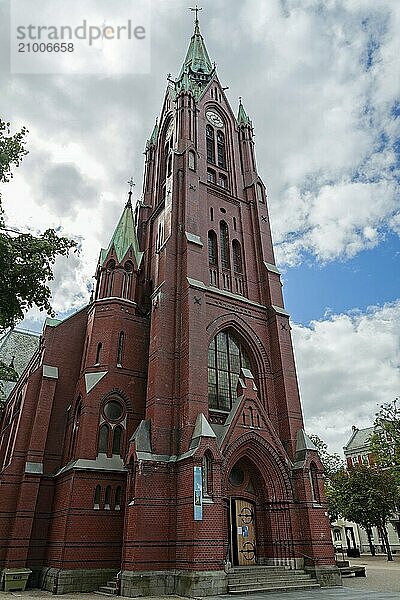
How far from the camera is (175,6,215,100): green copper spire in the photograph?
36.6 metres

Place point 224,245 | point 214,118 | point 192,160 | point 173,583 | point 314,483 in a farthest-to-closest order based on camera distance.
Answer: point 214,118, point 192,160, point 224,245, point 314,483, point 173,583

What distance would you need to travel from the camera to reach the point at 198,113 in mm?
33094

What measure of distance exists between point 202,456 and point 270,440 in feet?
14.8

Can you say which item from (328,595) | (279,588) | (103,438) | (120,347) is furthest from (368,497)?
(120,347)

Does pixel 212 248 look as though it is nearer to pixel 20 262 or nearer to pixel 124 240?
pixel 124 240

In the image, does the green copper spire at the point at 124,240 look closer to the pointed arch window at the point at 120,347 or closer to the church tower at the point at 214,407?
the church tower at the point at 214,407

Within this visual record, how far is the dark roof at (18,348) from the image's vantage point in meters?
37.2

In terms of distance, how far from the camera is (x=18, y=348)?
129 feet

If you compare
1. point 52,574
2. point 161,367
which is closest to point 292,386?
point 161,367

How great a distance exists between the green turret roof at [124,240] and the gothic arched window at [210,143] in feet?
23.3

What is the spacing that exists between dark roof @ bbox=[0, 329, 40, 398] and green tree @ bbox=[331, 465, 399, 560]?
93.7 feet

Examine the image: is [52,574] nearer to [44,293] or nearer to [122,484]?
[122,484]

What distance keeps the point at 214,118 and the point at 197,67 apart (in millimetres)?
10867

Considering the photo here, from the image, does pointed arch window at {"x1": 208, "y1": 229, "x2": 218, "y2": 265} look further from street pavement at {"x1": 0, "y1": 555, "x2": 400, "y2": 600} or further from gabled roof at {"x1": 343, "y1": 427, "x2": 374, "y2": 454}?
gabled roof at {"x1": 343, "y1": 427, "x2": 374, "y2": 454}
